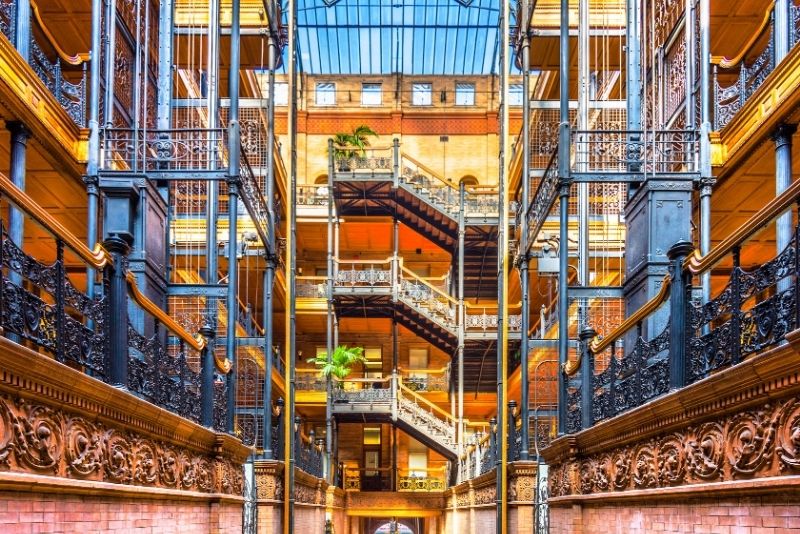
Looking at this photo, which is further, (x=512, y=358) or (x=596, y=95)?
(x=512, y=358)

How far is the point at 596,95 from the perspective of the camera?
26.8m

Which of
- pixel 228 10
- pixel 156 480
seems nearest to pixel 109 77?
pixel 228 10

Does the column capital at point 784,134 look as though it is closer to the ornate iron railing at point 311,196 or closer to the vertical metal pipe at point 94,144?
the vertical metal pipe at point 94,144

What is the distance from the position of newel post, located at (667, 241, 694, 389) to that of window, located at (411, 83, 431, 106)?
3519 centimetres

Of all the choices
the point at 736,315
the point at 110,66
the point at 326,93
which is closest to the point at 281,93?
the point at 326,93

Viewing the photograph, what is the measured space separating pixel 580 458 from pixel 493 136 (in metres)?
30.6

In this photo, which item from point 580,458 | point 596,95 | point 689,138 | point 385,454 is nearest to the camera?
point 580,458

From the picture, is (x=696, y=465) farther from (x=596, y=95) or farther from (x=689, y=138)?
(x=596, y=95)

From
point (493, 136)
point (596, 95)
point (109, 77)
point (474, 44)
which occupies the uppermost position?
point (474, 44)

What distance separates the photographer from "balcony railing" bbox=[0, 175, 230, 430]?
622 cm

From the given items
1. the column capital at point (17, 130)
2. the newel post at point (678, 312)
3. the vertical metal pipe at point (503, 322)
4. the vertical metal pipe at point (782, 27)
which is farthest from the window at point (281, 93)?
the newel post at point (678, 312)

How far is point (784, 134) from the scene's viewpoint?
15508mm

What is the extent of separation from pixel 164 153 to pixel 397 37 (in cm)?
2591

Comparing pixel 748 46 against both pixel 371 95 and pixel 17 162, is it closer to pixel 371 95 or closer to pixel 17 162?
pixel 17 162
